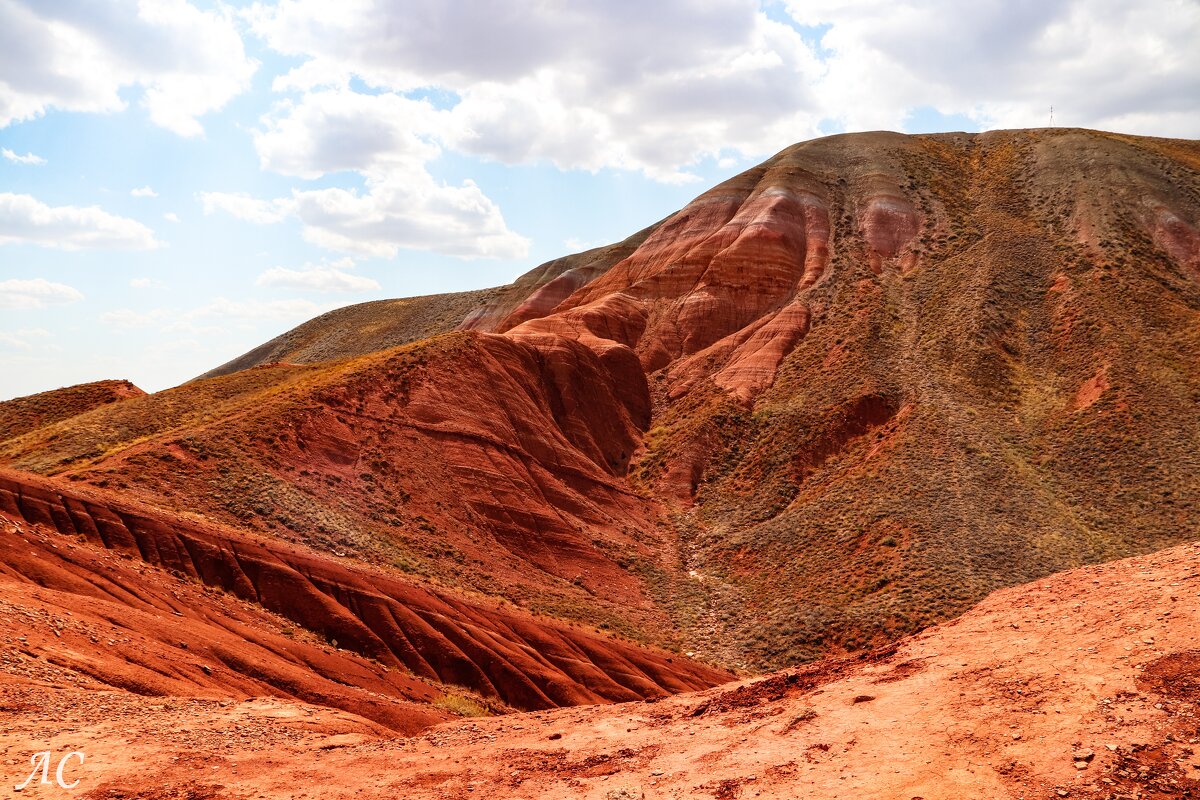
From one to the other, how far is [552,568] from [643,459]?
16.2m

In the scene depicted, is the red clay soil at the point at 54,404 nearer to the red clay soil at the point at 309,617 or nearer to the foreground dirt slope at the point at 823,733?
the red clay soil at the point at 309,617

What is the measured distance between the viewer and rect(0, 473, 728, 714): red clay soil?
18750mm

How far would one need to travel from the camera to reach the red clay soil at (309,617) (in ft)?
61.5

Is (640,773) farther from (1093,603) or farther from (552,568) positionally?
(552,568)

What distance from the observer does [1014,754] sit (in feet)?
32.6

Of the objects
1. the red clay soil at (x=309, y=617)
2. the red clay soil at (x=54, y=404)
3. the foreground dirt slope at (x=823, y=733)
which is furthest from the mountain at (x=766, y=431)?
the foreground dirt slope at (x=823, y=733)

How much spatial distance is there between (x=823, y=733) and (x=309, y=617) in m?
16.4

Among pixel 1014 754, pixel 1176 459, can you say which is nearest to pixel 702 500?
pixel 1176 459

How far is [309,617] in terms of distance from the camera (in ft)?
78.2

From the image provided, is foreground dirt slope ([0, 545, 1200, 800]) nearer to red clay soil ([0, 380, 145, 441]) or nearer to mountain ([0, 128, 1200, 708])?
mountain ([0, 128, 1200, 708])

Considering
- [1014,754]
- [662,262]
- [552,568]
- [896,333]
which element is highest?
[662,262]

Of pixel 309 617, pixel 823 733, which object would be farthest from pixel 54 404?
pixel 823 733

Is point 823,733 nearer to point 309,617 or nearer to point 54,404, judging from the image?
point 309,617

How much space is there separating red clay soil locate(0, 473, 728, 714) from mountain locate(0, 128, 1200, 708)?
1.21 feet
